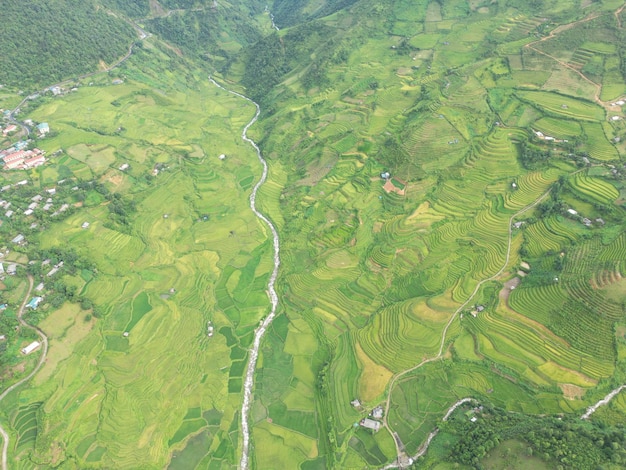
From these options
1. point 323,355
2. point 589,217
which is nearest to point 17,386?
point 323,355

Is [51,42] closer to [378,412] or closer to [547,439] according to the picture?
[378,412]

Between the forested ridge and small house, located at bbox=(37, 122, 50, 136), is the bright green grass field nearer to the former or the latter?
small house, located at bbox=(37, 122, 50, 136)

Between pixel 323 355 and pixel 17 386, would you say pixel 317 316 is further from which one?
pixel 17 386

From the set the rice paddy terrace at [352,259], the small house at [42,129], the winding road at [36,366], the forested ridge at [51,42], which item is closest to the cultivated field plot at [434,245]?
the rice paddy terrace at [352,259]

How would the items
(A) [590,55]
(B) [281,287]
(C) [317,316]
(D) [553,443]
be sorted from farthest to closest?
1. (A) [590,55]
2. (B) [281,287]
3. (C) [317,316]
4. (D) [553,443]

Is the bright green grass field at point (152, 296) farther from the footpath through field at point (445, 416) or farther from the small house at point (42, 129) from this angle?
the footpath through field at point (445, 416)

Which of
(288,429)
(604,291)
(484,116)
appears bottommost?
(288,429)
